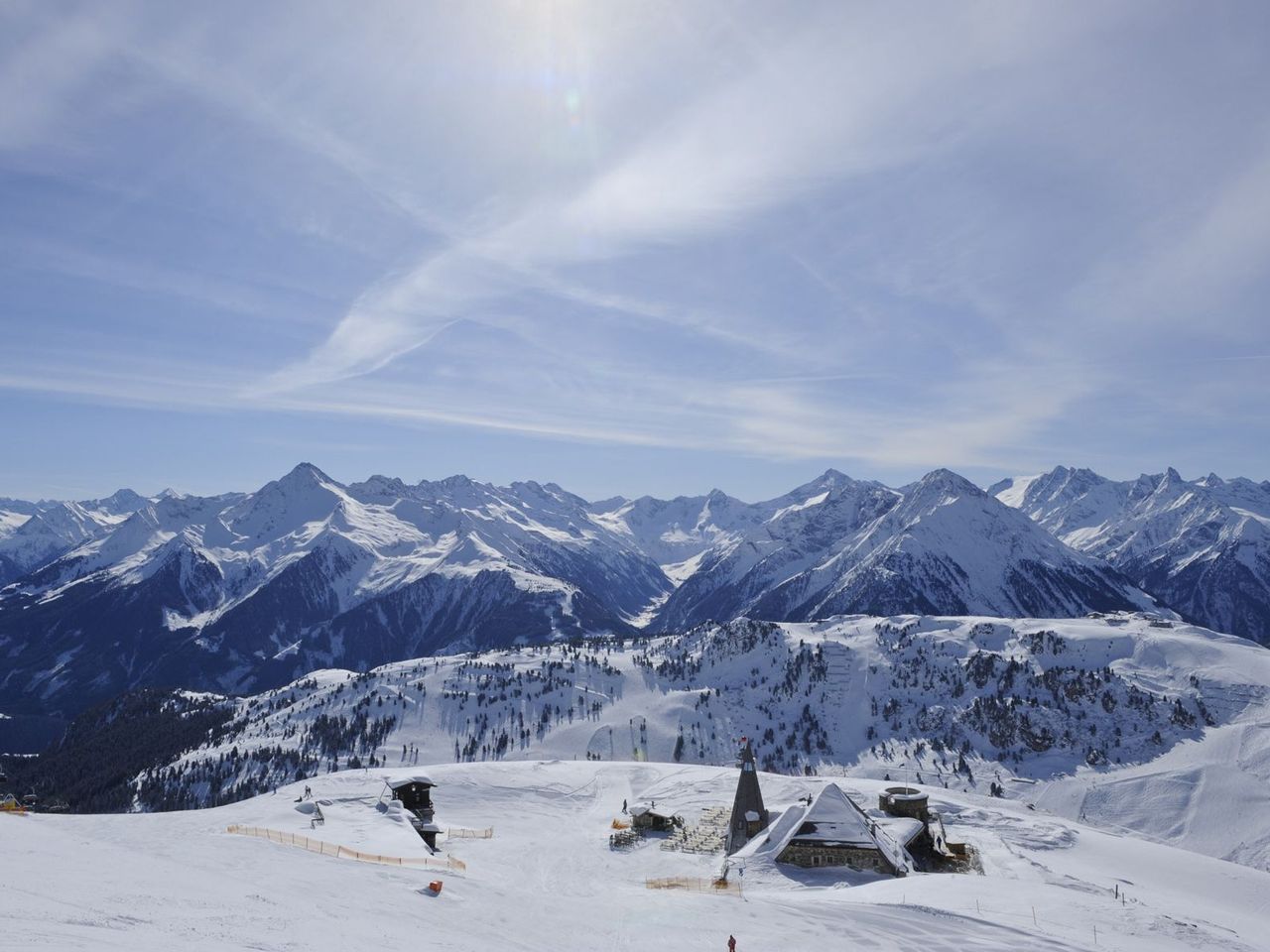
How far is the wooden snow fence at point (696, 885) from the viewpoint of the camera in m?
44.6

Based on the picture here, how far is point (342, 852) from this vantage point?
44.2 metres

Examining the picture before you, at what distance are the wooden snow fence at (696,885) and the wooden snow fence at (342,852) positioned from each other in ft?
39.9

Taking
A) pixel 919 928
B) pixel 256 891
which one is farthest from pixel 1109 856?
pixel 256 891

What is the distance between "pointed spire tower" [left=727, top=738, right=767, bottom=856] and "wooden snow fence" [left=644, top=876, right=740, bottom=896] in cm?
1196

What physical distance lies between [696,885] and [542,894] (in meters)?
13.0

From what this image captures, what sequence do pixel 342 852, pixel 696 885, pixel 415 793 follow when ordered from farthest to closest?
pixel 415 793, pixel 696 885, pixel 342 852

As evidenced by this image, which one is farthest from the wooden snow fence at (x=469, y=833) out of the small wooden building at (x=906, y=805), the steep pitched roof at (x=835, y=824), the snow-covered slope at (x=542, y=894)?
the small wooden building at (x=906, y=805)

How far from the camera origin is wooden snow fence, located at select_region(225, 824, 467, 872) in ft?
139

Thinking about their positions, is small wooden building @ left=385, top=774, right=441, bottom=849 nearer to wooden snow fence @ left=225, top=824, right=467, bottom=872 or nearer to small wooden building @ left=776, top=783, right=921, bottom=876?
wooden snow fence @ left=225, top=824, right=467, bottom=872

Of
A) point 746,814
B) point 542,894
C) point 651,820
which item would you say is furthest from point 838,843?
point 651,820

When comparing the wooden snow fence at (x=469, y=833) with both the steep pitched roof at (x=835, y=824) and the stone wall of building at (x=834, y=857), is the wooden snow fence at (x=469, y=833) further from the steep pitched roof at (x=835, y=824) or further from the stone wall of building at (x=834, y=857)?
the steep pitched roof at (x=835, y=824)

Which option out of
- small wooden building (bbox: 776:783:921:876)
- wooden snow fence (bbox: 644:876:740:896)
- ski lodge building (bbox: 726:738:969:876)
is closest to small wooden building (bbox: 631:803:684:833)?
ski lodge building (bbox: 726:738:969:876)

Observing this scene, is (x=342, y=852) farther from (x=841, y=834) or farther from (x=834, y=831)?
(x=841, y=834)

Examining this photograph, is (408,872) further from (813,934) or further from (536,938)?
(813,934)
